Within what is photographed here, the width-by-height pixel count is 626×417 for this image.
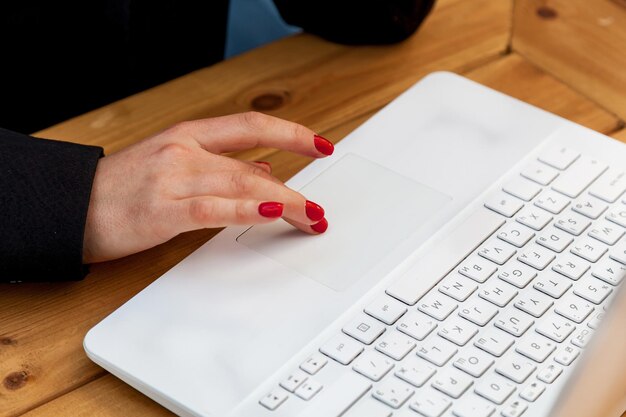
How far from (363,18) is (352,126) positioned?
0.44 feet

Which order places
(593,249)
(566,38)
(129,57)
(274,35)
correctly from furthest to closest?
(274,35), (129,57), (566,38), (593,249)

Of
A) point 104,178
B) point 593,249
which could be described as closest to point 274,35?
point 104,178

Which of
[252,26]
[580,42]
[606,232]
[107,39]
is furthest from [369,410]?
[252,26]

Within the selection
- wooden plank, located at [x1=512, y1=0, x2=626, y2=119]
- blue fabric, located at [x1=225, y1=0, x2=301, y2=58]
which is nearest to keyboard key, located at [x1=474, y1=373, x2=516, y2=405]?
wooden plank, located at [x1=512, y1=0, x2=626, y2=119]

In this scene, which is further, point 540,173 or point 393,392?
point 540,173

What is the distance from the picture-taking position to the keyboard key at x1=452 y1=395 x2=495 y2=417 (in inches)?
20.4

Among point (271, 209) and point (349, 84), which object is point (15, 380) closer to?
point (271, 209)

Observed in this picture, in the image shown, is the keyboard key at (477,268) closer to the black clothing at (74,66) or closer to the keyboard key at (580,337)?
the keyboard key at (580,337)

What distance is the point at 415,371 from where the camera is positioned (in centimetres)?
54

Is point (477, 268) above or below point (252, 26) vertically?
above

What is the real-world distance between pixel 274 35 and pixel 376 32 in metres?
0.67

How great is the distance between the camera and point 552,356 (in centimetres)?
55

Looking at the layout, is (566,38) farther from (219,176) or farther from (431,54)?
(219,176)

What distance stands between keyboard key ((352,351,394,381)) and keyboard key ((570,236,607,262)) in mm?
166
